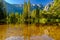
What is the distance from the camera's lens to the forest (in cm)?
507

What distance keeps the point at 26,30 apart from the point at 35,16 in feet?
2.36

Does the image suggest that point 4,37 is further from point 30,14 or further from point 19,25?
point 30,14

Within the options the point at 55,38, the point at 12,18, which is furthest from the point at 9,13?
the point at 55,38

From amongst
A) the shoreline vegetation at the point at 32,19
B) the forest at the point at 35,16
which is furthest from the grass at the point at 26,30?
the forest at the point at 35,16

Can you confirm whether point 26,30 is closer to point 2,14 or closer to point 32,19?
point 32,19

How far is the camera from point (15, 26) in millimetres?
4969

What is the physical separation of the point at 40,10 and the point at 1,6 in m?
1.32

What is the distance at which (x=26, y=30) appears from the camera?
15.4 feet

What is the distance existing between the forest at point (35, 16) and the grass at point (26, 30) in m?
0.17

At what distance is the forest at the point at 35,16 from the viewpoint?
5.07 m

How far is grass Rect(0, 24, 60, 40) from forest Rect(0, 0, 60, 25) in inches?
6.8

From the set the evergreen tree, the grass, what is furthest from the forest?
the grass

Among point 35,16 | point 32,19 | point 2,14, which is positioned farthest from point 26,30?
point 2,14

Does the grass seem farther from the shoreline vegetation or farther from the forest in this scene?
the forest
